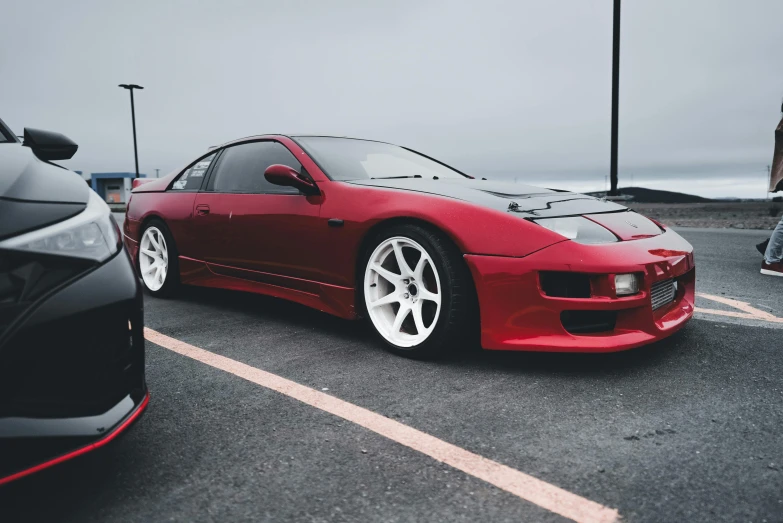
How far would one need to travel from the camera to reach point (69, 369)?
1.53 m

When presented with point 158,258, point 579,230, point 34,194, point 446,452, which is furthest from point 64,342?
point 158,258

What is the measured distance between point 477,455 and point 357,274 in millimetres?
1447

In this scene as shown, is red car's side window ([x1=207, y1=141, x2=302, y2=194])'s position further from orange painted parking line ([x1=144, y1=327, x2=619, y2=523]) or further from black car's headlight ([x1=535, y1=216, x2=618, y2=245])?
black car's headlight ([x1=535, y1=216, x2=618, y2=245])

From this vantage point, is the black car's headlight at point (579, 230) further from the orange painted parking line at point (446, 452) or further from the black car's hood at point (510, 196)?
the orange painted parking line at point (446, 452)

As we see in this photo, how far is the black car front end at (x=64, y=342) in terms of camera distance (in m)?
1.43

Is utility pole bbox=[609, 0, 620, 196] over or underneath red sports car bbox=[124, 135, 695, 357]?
over

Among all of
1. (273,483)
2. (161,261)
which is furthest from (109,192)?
(273,483)

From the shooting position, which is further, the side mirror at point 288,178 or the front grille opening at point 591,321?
the side mirror at point 288,178

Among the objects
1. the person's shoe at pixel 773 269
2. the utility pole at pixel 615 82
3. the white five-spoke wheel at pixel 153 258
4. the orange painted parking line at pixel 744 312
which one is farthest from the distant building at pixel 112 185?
the orange painted parking line at pixel 744 312

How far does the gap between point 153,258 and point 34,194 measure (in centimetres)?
320

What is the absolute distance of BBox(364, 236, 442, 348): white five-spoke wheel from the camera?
9.73ft

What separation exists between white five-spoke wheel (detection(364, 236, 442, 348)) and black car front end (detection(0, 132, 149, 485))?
149 cm

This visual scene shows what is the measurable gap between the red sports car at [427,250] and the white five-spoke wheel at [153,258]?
38cm

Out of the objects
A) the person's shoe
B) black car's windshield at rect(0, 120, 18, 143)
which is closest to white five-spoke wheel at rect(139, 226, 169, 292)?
black car's windshield at rect(0, 120, 18, 143)
